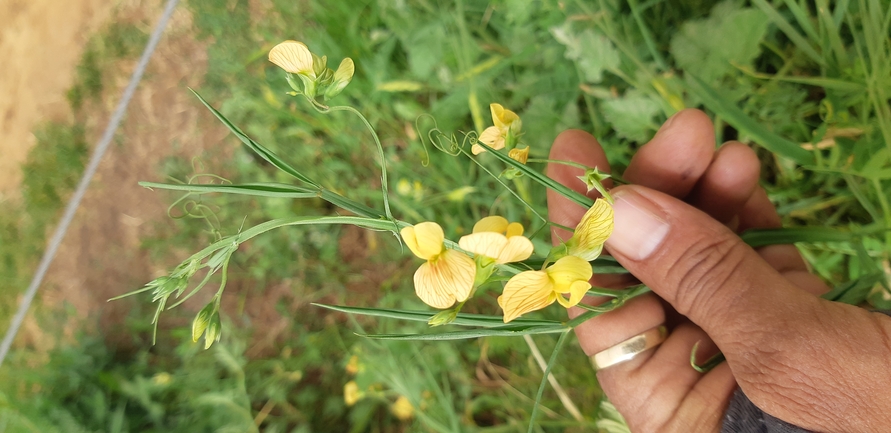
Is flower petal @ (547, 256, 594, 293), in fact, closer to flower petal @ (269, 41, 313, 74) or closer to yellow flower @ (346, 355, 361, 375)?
flower petal @ (269, 41, 313, 74)

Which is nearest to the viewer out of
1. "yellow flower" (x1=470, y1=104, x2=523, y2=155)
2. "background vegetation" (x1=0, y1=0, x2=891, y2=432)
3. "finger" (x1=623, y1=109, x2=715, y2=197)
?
"yellow flower" (x1=470, y1=104, x2=523, y2=155)

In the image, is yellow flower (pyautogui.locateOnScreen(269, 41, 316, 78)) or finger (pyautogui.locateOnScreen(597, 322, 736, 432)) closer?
yellow flower (pyautogui.locateOnScreen(269, 41, 316, 78))

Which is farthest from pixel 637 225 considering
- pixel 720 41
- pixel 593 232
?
pixel 720 41

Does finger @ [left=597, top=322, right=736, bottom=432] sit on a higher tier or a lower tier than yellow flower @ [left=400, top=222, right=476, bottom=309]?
lower

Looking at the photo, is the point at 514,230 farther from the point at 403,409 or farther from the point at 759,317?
the point at 403,409

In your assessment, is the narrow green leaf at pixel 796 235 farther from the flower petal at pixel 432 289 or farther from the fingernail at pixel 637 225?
the flower petal at pixel 432 289

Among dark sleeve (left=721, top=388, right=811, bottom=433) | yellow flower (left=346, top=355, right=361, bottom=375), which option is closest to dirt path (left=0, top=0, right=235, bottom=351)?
yellow flower (left=346, top=355, right=361, bottom=375)

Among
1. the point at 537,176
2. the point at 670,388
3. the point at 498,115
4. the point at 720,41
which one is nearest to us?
the point at 537,176
